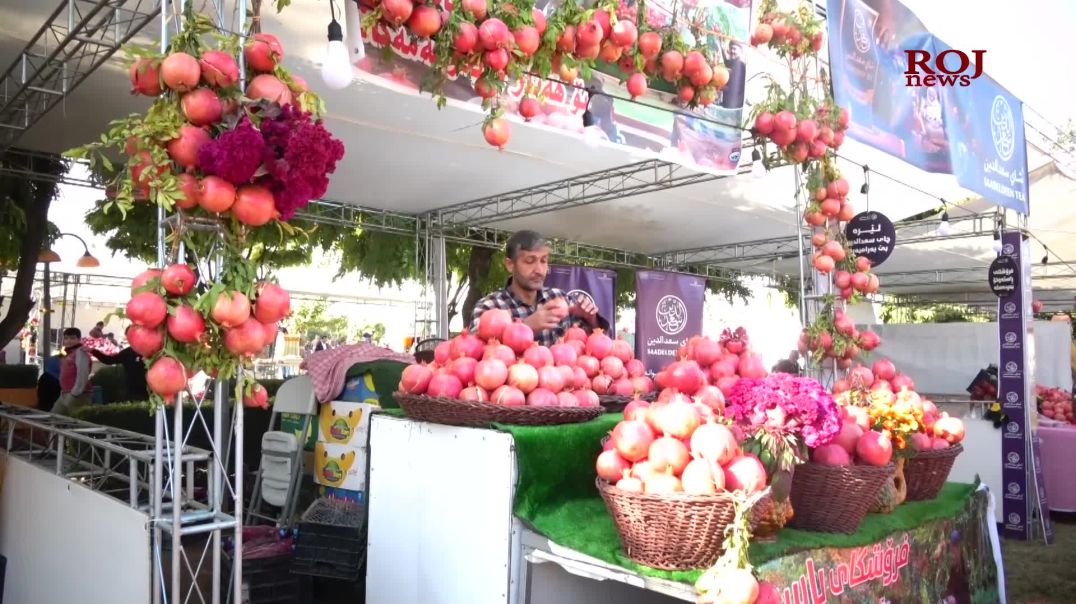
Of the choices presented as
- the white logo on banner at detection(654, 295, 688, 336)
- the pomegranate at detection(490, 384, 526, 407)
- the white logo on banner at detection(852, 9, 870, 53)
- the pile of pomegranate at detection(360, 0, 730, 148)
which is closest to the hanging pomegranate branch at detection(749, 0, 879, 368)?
the white logo on banner at detection(852, 9, 870, 53)

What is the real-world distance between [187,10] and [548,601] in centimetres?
205

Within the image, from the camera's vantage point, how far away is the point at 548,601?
2.33m

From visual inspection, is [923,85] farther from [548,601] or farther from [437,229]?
[437,229]

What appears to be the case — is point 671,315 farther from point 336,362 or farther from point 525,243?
point 525,243

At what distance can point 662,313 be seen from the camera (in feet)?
31.1

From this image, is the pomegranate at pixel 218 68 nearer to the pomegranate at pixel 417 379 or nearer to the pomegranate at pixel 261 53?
the pomegranate at pixel 261 53

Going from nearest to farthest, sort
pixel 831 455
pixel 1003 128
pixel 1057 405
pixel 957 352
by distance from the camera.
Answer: pixel 831 455 → pixel 1003 128 → pixel 1057 405 → pixel 957 352

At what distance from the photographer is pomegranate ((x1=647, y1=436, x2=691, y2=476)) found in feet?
6.09

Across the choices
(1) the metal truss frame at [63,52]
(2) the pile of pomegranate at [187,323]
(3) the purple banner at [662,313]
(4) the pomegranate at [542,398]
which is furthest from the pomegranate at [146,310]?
(3) the purple banner at [662,313]

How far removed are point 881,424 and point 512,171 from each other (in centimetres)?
572

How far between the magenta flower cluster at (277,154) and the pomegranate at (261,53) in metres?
0.26

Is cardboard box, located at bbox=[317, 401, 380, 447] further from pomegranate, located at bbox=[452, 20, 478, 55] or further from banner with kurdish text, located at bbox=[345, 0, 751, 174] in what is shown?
pomegranate, located at bbox=[452, 20, 478, 55]

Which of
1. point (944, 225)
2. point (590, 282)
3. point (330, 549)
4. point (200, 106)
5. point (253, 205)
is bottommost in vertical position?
point (330, 549)

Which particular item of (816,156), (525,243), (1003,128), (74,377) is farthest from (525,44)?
(74,377)
